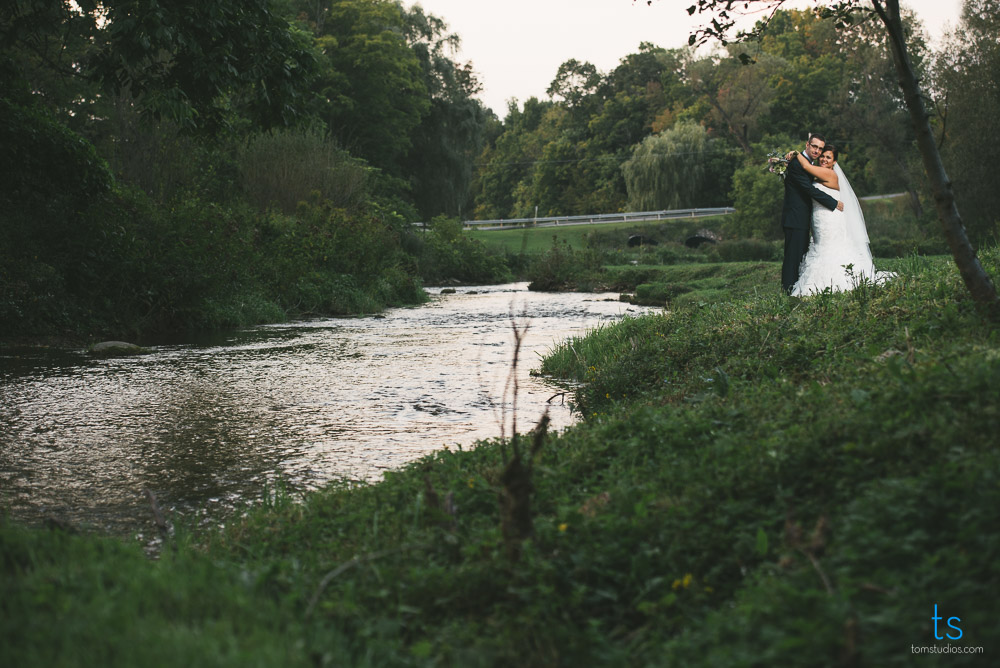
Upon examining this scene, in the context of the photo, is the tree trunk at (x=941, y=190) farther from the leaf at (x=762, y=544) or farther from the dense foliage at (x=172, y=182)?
the dense foliage at (x=172, y=182)

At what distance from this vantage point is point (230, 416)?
9.16 meters

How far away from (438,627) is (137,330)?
15030 mm

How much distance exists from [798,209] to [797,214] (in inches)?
3.1

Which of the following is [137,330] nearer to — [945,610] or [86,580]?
[86,580]

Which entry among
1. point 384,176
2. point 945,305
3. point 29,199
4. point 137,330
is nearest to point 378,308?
point 137,330

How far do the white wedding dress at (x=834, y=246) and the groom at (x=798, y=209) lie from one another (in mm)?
99

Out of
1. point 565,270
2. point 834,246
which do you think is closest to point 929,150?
point 834,246

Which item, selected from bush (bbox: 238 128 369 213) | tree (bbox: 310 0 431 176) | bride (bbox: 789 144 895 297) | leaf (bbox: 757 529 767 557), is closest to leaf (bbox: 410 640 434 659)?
leaf (bbox: 757 529 767 557)

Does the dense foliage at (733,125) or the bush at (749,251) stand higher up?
the dense foliage at (733,125)

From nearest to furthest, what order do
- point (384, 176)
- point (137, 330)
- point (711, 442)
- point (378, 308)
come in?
point (711, 442), point (137, 330), point (378, 308), point (384, 176)

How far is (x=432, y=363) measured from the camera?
13320 millimetres

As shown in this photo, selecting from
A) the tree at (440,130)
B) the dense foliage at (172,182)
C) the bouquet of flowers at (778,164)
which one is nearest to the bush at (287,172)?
the dense foliage at (172,182)

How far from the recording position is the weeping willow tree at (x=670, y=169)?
6794 centimetres

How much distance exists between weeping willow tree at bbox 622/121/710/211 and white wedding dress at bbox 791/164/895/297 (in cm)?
5752
